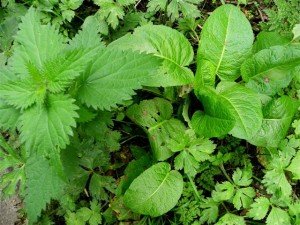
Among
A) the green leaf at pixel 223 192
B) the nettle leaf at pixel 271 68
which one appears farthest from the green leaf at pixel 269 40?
the green leaf at pixel 223 192

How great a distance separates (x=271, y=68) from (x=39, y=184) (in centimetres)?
168

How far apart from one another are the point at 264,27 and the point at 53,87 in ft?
6.28

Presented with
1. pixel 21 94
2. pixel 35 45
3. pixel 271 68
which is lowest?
pixel 271 68

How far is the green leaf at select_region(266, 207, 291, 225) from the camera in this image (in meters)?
2.30

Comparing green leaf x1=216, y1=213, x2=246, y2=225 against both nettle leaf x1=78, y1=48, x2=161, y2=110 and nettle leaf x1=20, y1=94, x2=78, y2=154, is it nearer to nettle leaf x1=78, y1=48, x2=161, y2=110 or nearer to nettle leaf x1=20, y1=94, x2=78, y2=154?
nettle leaf x1=78, y1=48, x2=161, y2=110

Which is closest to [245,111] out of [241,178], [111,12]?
[241,178]

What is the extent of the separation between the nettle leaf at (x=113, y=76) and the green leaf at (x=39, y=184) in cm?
45

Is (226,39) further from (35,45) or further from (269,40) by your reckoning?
(35,45)

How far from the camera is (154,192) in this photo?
2.41 meters

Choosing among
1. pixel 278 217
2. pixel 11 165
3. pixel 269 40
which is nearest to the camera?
pixel 11 165

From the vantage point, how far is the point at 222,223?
2389 millimetres

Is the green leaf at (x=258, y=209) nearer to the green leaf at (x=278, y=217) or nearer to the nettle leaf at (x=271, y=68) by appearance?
the green leaf at (x=278, y=217)

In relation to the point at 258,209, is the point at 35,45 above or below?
above

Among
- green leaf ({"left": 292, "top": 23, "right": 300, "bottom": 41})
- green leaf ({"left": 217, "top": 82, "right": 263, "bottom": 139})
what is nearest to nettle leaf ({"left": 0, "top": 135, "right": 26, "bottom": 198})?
green leaf ({"left": 217, "top": 82, "right": 263, "bottom": 139})
